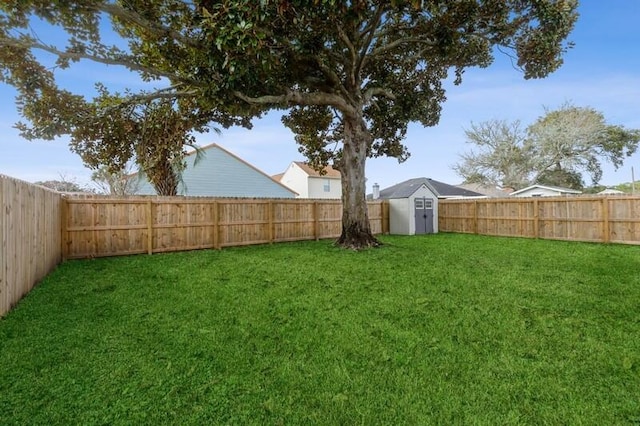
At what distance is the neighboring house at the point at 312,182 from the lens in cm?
2645

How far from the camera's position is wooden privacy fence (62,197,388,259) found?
8008 mm

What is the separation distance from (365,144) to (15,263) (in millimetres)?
8212

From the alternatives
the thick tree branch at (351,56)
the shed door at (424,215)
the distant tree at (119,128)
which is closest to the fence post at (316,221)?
the thick tree branch at (351,56)

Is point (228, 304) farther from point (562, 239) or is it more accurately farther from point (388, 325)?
point (562, 239)

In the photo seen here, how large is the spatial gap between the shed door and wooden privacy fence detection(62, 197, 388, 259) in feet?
13.5

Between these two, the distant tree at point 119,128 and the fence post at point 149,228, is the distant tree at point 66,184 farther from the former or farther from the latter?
the fence post at point 149,228

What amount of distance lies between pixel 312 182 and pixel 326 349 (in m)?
23.5

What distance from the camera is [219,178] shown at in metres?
19.2

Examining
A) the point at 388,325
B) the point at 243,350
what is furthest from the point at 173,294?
the point at 388,325

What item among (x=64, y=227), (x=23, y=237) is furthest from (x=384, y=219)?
(x=23, y=237)

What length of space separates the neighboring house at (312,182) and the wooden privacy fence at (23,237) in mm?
20050

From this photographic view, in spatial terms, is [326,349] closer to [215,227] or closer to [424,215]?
[215,227]

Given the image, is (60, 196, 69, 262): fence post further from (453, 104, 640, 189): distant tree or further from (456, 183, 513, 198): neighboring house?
(453, 104, 640, 189): distant tree

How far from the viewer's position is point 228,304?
4621mm
